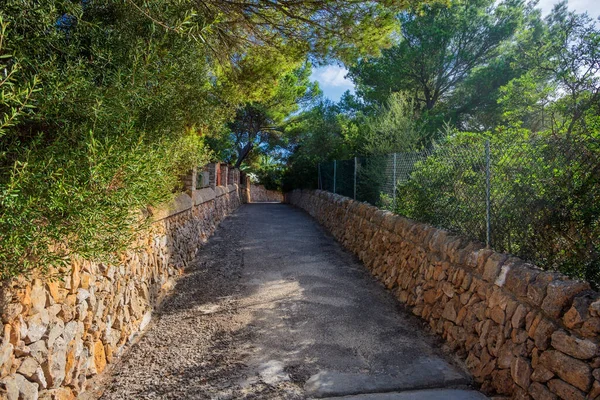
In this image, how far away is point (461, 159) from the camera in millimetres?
4895

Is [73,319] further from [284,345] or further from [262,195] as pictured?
[262,195]

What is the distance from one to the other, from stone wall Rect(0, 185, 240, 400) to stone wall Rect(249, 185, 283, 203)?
27.4 metres

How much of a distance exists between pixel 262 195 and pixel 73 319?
33902mm

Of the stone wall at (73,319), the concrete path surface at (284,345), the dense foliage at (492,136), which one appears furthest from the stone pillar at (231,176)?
the stone wall at (73,319)

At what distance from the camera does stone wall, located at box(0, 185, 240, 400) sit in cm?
252

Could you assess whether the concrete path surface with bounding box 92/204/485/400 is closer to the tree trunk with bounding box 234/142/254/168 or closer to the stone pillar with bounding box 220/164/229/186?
the stone pillar with bounding box 220/164/229/186

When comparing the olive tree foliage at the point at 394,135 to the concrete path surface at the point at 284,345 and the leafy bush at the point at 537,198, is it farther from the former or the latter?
the leafy bush at the point at 537,198

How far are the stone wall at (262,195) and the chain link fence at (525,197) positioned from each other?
2768cm

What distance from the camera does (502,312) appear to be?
347cm

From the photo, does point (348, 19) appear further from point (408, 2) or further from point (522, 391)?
point (522, 391)

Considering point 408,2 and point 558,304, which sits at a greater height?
point 408,2

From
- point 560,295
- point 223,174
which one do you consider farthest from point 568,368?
point 223,174

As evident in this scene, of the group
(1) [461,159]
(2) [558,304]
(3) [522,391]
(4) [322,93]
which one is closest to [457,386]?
(3) [522,391]

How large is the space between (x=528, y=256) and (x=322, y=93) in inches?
830
